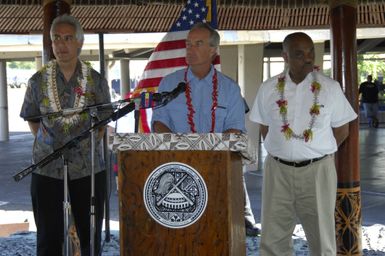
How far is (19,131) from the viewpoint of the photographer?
81.8 ft

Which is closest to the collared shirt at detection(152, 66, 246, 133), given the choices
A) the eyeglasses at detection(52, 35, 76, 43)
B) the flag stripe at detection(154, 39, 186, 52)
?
the eyeglasses at detection(52, 35, 76, 43)

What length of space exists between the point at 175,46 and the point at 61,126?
92.6 inches

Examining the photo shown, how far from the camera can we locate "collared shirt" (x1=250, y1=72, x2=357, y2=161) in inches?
173

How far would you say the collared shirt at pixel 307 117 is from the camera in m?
4.41

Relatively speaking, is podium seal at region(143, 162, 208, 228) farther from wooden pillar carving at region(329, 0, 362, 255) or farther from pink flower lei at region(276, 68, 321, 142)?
wooden pillar carving at region(329, 0, 362, 255)

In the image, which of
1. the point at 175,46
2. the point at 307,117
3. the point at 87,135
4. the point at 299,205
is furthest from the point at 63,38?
the point at 175,46

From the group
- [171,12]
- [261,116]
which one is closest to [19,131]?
[171,12]

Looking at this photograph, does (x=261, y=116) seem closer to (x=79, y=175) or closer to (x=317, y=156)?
(x=317, y=156)

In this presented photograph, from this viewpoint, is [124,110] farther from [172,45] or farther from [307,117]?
[172,45]

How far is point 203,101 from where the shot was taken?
406cm

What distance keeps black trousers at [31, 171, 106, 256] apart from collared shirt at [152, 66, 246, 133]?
0.55 metres

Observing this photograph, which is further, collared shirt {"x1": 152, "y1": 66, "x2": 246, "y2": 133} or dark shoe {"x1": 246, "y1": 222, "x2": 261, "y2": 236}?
dark shoe {"x1": 246, "y1": 222, "x2": 261, "y2": 236}

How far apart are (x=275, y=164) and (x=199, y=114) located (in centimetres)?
77

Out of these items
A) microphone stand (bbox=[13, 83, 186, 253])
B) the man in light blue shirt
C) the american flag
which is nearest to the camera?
microphone stand (bbox=[13, 83, 186, 253])
